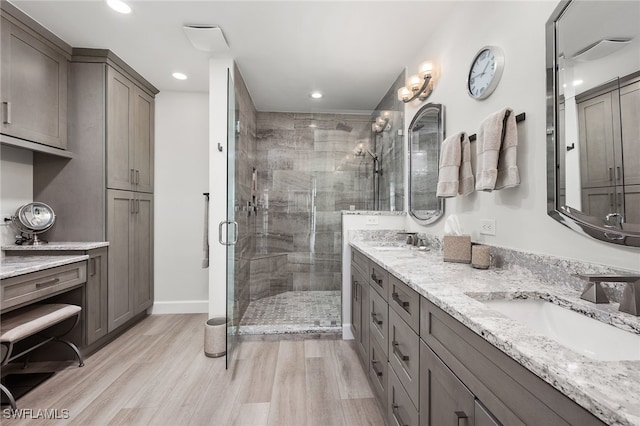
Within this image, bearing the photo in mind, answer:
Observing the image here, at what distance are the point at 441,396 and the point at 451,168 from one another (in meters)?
1.29

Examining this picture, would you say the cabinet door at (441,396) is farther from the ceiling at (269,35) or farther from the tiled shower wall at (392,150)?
the ceiling at (269,35)

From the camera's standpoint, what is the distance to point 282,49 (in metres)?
2.48

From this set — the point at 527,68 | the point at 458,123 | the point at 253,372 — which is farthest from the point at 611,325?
the point at 253,372

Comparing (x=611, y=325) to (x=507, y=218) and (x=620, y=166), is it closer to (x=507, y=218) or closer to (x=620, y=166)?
(x=620, y=166)

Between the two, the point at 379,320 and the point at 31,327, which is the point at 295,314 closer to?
the point at 379,320

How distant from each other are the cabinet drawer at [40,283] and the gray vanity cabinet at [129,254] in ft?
1.15

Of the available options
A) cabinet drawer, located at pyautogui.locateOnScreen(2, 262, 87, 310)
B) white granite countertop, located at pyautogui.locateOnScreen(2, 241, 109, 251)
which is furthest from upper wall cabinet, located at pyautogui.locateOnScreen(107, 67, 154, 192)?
cabinet drawer, located at pyautogui.locateOnScreen(2, 262, 87, 310)

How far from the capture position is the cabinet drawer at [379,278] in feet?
5.13

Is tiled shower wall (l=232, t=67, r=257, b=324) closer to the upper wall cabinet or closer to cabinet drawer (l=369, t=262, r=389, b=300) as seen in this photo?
the upper wall cabinet

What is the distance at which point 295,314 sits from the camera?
307cm

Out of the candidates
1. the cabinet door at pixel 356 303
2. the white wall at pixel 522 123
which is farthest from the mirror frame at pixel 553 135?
the cabinet door at pixel 356 303

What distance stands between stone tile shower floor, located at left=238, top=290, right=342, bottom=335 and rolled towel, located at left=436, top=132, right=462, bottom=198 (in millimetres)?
1582

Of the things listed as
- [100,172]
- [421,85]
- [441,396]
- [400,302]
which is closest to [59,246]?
[100,172]

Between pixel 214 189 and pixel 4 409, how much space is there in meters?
1.92
